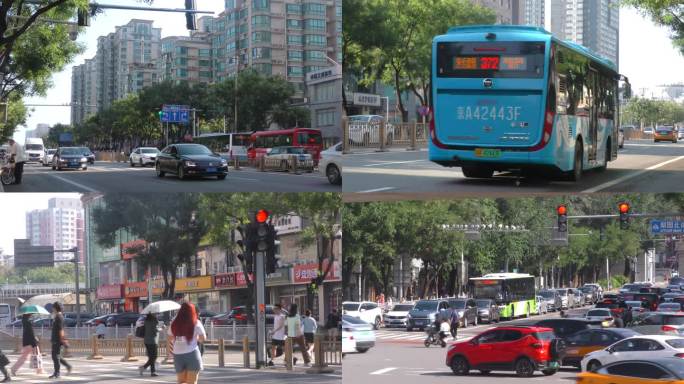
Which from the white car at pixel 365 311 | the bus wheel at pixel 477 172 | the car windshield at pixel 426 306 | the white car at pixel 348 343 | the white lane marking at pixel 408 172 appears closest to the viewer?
the bus wheel at pixel 477 172

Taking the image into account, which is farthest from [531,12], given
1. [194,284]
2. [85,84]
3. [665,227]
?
[194,284]

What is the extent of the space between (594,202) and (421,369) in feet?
Answer: 73.7

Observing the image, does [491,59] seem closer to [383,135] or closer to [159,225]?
[159,225]

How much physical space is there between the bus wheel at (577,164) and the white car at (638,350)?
3205 millimetres

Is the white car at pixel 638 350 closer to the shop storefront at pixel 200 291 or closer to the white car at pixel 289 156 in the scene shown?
the shop storefront at pixel 200 291

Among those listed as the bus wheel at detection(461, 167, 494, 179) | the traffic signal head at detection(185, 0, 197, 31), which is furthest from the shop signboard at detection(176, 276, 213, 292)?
the bus wheel at detection(461, 167, 494, 179)

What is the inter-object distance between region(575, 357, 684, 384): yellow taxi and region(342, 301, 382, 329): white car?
50.0ft

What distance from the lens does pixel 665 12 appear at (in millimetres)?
33812

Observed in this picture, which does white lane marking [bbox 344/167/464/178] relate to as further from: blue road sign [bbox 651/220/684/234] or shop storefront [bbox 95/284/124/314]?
blue road sign [bbox 651/220/684/234]

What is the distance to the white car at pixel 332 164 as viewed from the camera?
1975 centimetres

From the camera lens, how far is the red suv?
68.0ft

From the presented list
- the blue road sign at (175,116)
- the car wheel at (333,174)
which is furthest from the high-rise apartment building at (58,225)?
the blue road sign at (175,116)

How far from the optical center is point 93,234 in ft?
57.5

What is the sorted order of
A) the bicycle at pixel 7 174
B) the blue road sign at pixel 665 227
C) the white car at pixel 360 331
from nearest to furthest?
the bicycle at pixel 7 174 < the white car at pixel 360 331 < the blue road sign at pixel 665 227
